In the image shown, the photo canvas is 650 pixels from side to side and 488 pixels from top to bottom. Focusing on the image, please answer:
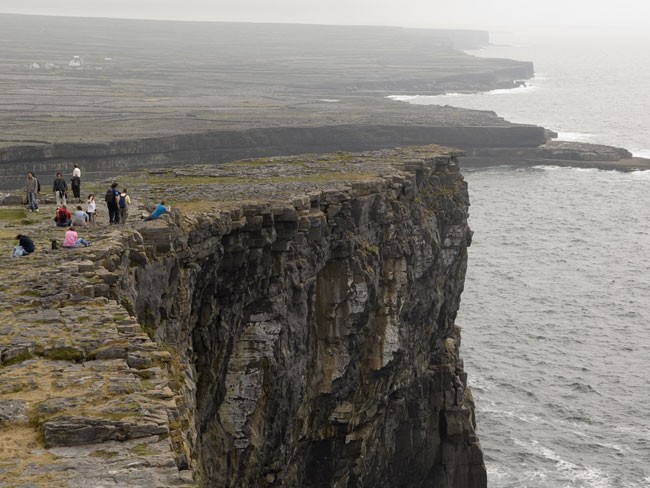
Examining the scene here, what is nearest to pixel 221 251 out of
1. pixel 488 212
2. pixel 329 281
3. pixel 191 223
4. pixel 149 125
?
pixel 191 223

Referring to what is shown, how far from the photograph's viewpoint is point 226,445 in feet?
133

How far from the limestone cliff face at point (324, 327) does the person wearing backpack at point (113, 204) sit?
9.63ft

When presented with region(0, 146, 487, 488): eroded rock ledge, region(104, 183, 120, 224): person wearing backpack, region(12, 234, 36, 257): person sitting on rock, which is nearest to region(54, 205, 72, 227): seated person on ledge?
region(104, 183, 120, 224): person wearing backpack

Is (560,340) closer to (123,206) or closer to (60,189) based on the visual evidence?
(60,189)

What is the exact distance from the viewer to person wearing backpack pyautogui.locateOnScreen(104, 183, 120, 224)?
3941 centimetres

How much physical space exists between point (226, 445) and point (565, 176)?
137 metres

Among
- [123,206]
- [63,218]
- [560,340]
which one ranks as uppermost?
[123,206]

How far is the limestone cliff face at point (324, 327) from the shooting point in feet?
125

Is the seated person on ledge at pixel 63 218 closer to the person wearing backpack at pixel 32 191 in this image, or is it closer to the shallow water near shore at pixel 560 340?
the person wearing backpack at pixel 32 191

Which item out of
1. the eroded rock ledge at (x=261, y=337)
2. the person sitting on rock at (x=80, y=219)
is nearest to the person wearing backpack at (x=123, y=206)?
the person sitting on rock at (x=80, y=219)

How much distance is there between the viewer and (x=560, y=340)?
87.5 m

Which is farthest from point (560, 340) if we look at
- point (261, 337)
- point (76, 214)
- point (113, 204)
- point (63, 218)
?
point (76, 214)

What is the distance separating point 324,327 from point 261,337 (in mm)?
6081

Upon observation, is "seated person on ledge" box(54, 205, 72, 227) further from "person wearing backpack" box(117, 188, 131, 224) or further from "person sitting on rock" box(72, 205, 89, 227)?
"person wearing backpack" box(117, 188, 131, 224)
